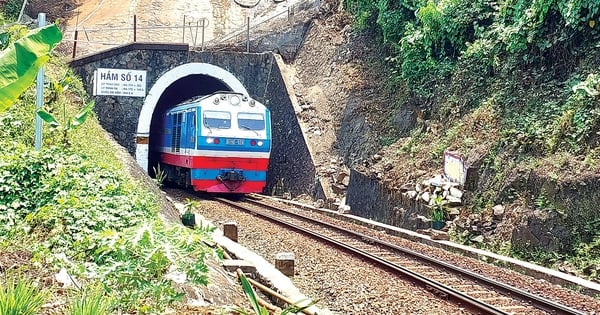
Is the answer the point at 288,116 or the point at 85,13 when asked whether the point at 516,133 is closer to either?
the point at 288,116

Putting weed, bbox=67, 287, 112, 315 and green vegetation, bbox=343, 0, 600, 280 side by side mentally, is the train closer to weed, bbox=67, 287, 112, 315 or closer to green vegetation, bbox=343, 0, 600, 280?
green vegetation, bbox=343, 0, 600, 280

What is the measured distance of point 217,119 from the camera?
20359mm

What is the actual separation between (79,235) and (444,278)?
16.6 feet

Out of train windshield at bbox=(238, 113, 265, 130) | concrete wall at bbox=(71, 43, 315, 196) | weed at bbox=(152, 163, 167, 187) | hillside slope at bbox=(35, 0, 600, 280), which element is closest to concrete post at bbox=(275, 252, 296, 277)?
hillside slope at bbox=(35, 0, 600, 280)

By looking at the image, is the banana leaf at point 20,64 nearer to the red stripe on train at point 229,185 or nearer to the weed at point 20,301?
the weed at point 20,301

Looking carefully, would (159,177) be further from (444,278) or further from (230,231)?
(444,278)

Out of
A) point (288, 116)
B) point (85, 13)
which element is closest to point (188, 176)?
point (288, 116)

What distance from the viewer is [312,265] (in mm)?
10016

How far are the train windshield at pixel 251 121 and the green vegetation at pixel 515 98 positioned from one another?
4099 millimetres

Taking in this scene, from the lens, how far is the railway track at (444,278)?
25.7 feet

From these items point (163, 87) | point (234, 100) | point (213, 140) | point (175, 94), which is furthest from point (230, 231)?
point (175, 94)

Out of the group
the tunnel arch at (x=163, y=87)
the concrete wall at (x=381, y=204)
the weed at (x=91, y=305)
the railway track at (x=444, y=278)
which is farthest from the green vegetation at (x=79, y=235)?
the tunnel arch at (x=163, y=87)

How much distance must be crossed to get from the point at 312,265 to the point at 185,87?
2047 cm

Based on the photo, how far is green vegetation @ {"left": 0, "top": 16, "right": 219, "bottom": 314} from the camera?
14.7 feet
